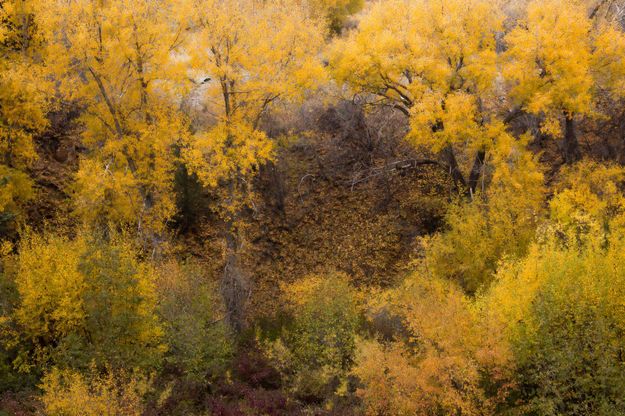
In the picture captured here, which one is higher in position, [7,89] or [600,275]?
[7,89]

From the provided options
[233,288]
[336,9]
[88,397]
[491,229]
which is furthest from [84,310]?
[336,9]

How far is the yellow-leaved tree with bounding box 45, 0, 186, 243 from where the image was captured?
20.5 metres

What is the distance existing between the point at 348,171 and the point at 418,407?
1674cm

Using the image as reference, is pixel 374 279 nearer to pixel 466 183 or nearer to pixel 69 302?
pixel 466 183

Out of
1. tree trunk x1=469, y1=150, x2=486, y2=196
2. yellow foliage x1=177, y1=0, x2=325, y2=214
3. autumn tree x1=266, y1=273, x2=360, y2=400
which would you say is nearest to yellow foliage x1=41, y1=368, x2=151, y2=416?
autumn tree x1=266, y1=273, x2=360, y2=400

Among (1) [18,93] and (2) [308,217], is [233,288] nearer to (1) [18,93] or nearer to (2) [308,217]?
(2) [308,217]

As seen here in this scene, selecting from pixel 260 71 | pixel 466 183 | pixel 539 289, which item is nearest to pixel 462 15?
pixel 466 183

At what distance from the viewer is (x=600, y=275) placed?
14.8m

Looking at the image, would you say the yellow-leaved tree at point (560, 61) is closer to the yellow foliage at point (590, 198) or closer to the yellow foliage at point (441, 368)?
the yellow foliage at point (590, 198)

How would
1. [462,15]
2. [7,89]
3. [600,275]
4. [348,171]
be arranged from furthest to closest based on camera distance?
[348,171] < [462,15] < [7,89] < [600,275]

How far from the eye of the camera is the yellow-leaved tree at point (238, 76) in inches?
826

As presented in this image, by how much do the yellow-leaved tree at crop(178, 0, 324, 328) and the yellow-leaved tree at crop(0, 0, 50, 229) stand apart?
591cm

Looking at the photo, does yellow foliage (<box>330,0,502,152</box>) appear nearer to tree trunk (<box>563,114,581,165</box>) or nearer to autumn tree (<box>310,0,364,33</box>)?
tree trunk (<box>563,114,581,165</box>)

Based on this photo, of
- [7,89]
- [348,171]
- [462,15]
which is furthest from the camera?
[348,171]
